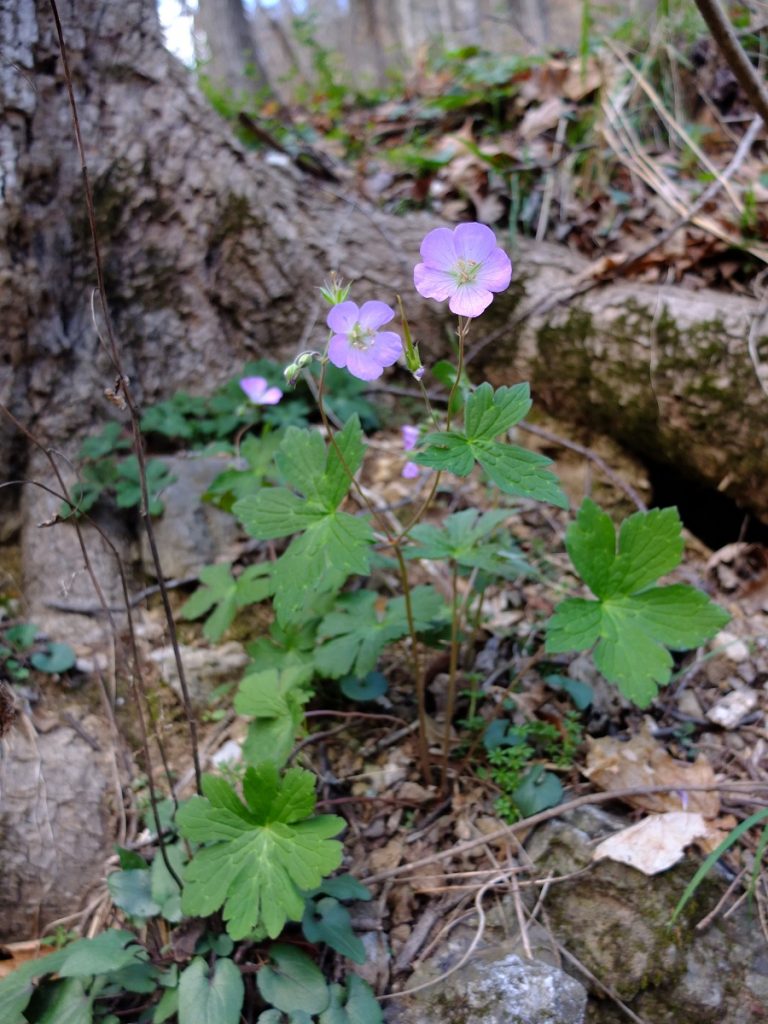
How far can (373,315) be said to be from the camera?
4.17 ft

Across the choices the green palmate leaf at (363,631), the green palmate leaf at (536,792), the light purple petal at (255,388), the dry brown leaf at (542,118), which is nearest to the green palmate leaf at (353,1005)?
the green palmate leaf at (536,792)

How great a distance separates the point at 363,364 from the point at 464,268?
242 mm

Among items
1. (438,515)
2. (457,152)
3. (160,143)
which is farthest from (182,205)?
(438,515)

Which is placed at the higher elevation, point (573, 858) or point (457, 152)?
point (457, 152)

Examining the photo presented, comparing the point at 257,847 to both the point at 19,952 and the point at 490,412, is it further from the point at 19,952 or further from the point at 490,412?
the point at 490,412

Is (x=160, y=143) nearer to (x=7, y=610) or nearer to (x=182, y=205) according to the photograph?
(x=182, y=205)

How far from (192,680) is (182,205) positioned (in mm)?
1810

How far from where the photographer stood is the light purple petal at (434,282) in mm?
1200

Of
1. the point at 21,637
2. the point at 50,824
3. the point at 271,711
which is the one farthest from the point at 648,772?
the point at 21,637

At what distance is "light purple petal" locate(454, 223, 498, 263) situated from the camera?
1.19 metres

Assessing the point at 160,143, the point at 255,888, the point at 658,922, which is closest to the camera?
the point at 255,888

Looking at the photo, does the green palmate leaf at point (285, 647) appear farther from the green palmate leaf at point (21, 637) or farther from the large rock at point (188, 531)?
the green palmate leaf at point (21, 637)

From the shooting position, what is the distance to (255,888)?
4.24 ft

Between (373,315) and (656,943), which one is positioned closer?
(373,315)
